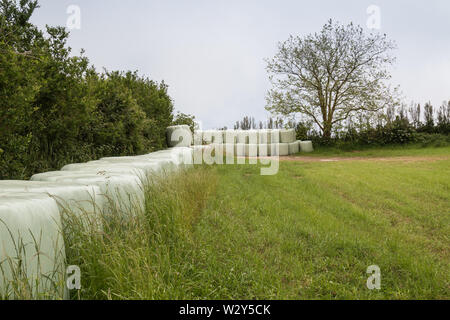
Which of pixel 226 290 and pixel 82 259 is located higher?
pixel 82 259

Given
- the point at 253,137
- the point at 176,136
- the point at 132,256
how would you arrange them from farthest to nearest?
the point at 253,137, the point at 176,136, the point at 132,256

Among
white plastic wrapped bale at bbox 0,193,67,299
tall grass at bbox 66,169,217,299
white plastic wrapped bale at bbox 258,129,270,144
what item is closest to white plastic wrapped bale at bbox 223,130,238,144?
white plastic wrapped bale at bbox 258,129,270,144

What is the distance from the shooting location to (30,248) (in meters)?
1.84

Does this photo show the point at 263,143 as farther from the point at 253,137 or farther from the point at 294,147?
the point at 294,147

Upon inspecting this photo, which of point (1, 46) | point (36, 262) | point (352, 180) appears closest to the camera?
point (36, 262)

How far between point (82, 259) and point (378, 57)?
1925 cm

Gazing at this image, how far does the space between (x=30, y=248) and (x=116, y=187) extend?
1103 millimetres

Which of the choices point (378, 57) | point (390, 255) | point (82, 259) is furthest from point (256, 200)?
point (378, 57)

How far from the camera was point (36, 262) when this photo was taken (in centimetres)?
189

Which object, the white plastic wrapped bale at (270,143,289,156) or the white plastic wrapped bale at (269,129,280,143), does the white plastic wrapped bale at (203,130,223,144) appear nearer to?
the white plastic wrapped bale at (269,129,280,143)

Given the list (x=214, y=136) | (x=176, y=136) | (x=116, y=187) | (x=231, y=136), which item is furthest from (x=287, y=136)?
(x=116, y=187)

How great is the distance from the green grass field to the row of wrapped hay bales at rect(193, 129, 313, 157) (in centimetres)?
1157

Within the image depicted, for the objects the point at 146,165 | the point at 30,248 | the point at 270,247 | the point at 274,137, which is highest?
the point at 274,137

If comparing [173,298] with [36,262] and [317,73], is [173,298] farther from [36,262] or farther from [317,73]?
[317,73]
